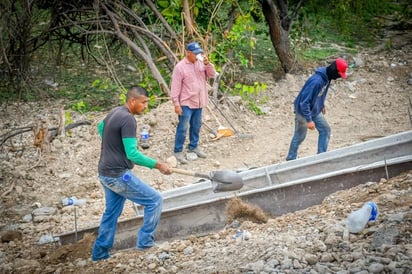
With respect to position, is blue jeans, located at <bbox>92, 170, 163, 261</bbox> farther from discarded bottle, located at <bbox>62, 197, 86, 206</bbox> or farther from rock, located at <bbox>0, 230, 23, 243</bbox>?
discarded bottle, located at <bbox>62, 197, 86, 206</bbox>

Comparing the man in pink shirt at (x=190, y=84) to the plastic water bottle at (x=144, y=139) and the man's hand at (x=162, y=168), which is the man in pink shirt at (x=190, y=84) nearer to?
the plastic water bottle at (x=144, y=139)

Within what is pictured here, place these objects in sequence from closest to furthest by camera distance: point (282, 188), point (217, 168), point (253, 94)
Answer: point (282, 188), point (217, 168), point (253, 94)

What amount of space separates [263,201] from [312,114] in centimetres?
168

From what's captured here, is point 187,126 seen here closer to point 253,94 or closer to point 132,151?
point 253,94

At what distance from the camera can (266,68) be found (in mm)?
13344

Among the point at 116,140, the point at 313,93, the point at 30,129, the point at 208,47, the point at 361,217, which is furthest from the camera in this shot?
the point at 208,47

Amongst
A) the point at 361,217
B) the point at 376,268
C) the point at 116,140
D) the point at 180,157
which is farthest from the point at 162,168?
the point at 180,157

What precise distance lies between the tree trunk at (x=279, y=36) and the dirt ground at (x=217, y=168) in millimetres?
412

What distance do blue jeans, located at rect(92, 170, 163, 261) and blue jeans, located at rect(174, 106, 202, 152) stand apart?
284 centimetres

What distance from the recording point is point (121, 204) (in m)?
6.45

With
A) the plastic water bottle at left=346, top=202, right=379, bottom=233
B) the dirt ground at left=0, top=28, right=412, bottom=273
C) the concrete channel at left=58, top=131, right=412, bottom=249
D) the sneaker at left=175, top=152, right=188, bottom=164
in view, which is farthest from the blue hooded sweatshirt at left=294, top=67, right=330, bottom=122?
the plastic water bottle at left=346, top=202, right=379, bottom=233

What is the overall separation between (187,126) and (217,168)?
78 cm

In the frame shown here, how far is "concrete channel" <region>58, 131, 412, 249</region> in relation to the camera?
6852 mm

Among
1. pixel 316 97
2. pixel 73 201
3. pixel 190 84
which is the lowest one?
pixel 73 201
